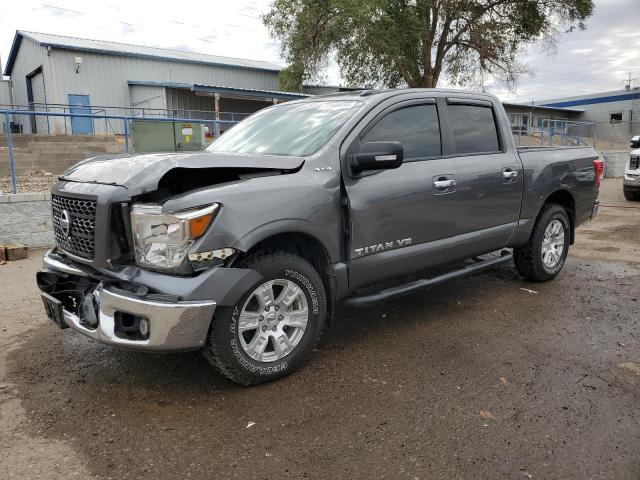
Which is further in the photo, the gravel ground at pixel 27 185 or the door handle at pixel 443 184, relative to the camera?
the gravel ground at pixel 27 185

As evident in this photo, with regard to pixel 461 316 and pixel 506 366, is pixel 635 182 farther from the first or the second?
pixel 506 366

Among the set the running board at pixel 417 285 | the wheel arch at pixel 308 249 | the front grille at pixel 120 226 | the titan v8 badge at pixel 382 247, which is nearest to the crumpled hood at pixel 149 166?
the front grille at pixel 120 226

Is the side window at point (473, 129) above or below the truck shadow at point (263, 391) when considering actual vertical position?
above

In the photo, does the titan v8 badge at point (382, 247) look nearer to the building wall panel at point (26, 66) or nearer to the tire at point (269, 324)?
the tire at point (269, 324)

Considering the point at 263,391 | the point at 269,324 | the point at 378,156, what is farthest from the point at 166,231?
the point at 378,156

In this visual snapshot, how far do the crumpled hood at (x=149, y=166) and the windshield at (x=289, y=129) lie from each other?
33 cm

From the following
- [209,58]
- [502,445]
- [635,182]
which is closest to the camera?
[502,445]

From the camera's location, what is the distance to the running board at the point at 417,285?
148 inches

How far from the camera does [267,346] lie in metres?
3.34

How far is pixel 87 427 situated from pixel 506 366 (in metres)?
2.67

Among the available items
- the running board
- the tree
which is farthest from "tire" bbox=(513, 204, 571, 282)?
the tree

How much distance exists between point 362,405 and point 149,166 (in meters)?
1.86

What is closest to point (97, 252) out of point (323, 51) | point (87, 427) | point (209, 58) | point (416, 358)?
point (87, 427)

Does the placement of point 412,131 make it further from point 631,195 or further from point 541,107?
point 541,107
